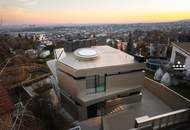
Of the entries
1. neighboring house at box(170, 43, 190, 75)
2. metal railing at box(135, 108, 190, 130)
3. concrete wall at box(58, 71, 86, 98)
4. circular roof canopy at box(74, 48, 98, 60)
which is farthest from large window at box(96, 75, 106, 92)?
neighboring house at box(170, 43, 190, 75)

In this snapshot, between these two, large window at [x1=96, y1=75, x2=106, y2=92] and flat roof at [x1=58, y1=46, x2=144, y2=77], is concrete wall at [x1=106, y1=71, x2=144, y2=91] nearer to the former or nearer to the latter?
large window at [x1=96, y1=75, x2=106, y2=92]

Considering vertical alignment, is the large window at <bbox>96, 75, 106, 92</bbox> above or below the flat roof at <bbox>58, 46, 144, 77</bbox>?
below

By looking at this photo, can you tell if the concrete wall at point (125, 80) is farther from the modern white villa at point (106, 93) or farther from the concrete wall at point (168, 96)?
the concrete wall at point (168, 96)

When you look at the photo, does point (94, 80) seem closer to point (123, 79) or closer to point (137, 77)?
point (123, 79)

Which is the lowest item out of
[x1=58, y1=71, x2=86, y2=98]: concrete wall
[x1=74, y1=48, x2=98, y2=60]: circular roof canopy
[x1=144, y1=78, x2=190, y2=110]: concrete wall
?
[x1=144, y1=78, x2=190, y2=110]: concrete wall

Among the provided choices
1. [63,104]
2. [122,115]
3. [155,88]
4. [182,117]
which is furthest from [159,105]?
[63,104]

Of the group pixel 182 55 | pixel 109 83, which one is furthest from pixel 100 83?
pixel 182 55

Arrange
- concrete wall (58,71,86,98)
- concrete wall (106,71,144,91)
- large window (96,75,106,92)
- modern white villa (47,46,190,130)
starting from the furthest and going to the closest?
concrete wall (106,71,144,91), large window (96,75,106,92), concrete wall (58,71,86,98), modern white villa (47,46,190,130)
